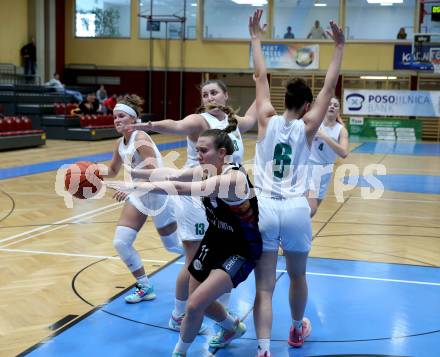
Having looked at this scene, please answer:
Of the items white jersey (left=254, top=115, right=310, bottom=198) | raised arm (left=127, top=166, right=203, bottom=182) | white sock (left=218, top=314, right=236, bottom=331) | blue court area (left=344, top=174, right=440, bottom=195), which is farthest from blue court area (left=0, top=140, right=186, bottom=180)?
white jersey (left=254, top=115, right=310, bottom=198)

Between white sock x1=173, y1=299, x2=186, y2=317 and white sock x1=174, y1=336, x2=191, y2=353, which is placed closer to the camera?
white sock x1=174, y1=336, x2=191, y2=353

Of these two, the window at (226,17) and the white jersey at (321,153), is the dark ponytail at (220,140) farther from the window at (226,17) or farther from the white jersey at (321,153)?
the window at (226,17)

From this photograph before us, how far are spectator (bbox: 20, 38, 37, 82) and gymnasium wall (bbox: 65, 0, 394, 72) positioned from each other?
291cm

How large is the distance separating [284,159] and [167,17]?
24.5 m

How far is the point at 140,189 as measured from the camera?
11.7 feet

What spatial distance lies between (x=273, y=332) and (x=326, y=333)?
14.8 inches

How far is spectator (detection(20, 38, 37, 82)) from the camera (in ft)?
85.5

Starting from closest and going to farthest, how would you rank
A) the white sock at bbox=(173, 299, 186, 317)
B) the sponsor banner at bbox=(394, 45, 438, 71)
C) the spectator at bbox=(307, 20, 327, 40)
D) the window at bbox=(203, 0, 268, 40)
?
the white sock at bbox=(173, 299, 186, 317) < the sponsor banner at bbox=(394, 45, 438, 71) < the spectator at bbox=(307, 20, 327, 40) < the window at bbox=(203, 0, 268, 40)

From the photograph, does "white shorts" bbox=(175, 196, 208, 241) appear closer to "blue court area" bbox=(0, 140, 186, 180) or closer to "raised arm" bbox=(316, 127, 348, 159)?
"raised arm" bbox=(316, 127, 348, 159)

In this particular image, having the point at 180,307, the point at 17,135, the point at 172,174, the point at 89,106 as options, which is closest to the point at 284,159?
the point at 172,174

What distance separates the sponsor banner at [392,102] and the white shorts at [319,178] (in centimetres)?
1811

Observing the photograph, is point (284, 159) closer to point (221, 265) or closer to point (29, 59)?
point (221, 265)

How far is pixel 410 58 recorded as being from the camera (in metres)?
24.7

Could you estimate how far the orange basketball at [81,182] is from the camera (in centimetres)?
465
